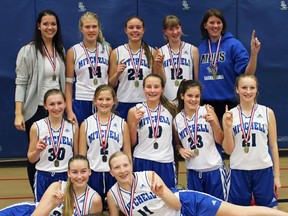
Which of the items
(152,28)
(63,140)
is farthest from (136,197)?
(152,28)

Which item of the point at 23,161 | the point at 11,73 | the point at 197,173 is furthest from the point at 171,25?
the point at 23,161

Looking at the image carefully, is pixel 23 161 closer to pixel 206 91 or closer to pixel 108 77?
pixel 108 77

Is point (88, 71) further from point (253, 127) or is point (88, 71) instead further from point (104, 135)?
point (253, 127)

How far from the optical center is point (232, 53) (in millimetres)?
4805

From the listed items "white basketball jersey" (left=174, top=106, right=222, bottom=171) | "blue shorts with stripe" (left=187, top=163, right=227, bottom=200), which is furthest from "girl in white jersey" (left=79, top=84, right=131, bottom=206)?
"blue shorts with stripe" (left=187, top=163, right=227, bottom=200)

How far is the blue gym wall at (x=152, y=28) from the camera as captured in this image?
6.48 meters

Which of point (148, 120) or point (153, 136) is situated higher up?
point (148, 120)

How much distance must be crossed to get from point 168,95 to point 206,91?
38 centimetres

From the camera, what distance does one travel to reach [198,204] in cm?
397

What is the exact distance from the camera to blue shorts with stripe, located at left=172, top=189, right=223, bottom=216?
395cm

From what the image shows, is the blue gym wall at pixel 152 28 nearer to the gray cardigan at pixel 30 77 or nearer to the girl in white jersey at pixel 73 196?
the gray cardigan at pixel 30 77

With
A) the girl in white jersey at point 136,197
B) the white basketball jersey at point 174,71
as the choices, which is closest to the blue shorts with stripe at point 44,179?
the girl in white jersey at point 136,197

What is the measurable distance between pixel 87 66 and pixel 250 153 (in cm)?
169

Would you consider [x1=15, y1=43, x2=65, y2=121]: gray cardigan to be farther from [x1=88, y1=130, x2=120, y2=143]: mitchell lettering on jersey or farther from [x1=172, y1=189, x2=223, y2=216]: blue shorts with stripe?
[x1=172, y1=189, x2=223, y2=216]: blue shorts with stripe
